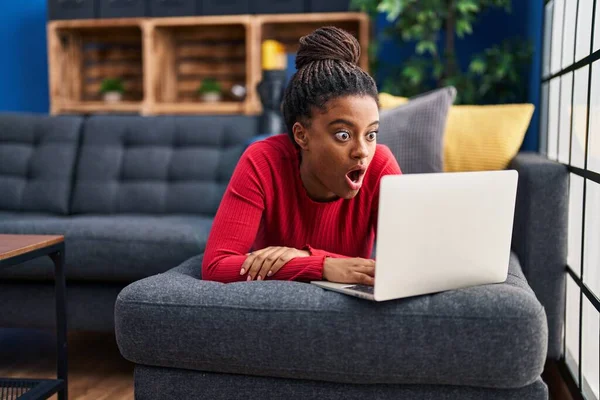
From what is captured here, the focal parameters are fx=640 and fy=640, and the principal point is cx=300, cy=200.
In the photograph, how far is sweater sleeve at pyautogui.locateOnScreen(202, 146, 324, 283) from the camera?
130cm

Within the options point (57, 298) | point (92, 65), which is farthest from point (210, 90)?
point (57, 298)

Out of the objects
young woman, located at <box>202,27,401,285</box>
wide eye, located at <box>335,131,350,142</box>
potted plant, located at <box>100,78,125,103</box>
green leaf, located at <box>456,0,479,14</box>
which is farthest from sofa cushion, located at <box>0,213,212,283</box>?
potted plant, located at <box>100,78,125,103</box>

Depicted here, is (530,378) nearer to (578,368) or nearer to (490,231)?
(490,231)

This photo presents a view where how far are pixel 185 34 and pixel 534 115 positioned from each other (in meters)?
2.45

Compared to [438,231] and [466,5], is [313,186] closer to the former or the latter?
[438,231]

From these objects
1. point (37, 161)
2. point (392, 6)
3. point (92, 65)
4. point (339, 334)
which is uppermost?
point (392, 6)

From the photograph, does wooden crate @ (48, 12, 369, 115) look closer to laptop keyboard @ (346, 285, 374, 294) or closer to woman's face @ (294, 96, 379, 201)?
woman's face @ (294, 96, 379, 201)

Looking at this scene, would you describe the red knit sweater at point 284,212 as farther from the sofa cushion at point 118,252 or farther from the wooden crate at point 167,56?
the wooden crate at point 167,56

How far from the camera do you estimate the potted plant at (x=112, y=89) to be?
4.23 meters

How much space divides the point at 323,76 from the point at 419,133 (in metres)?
0.83

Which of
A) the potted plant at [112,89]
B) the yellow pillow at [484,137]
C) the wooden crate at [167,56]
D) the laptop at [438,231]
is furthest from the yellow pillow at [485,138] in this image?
the potted plant at [112,89]

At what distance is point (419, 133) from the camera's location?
2.06 meters

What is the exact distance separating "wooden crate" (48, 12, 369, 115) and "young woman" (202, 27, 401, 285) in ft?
8.03

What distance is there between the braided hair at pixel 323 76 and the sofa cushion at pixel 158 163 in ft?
3.94
